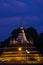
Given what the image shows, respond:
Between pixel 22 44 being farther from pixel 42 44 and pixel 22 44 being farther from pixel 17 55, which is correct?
pixel 42 44

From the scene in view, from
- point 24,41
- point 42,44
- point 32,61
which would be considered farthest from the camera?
point 42,44

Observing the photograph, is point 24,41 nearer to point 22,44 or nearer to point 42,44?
point 22,44

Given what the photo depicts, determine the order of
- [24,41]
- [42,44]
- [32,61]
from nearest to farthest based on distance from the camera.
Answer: [32,61] → [24,41] → [42,44]

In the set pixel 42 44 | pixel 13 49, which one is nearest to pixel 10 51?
pixel 13 49

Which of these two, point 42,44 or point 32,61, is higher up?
point 42,44

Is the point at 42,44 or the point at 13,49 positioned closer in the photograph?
the point at 13,49

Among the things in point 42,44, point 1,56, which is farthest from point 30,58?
point 42,44

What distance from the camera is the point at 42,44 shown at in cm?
7981

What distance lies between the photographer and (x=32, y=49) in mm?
63281

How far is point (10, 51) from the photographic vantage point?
209ft

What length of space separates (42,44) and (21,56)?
17.6 meters

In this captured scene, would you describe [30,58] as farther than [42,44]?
No

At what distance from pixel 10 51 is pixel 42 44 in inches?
678

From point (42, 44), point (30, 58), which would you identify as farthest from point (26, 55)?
point (42, 44)
